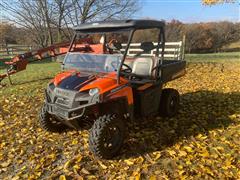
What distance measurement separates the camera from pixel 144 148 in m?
4.91

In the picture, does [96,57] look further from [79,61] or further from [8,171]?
[8,171]

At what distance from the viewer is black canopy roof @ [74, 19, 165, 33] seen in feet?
15.6

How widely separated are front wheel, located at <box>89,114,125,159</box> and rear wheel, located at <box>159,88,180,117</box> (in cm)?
165

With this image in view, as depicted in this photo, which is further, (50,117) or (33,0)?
(33,0)

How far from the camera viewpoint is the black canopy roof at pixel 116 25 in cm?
474

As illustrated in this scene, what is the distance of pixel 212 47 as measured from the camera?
3222 cm

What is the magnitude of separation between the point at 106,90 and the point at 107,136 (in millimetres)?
706

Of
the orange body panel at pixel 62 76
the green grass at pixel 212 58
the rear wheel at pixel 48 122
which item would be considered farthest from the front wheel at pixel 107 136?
the green grass at pixel 212 58

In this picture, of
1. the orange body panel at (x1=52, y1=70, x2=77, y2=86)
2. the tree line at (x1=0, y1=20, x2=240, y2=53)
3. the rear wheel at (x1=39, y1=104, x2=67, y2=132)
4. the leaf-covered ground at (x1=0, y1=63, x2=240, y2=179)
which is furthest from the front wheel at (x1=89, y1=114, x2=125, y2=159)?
the tree line at (x1=0, y1=20, x2=240, y2=53)

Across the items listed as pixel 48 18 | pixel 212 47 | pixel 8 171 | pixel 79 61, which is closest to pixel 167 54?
pixel 48 18

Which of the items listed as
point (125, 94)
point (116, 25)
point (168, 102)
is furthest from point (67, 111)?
point (168, 102)

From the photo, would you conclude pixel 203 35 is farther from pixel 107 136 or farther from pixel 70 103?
pixel 70 103

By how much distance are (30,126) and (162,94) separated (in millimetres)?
2784

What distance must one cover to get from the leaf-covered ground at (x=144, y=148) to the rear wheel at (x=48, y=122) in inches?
5.2
